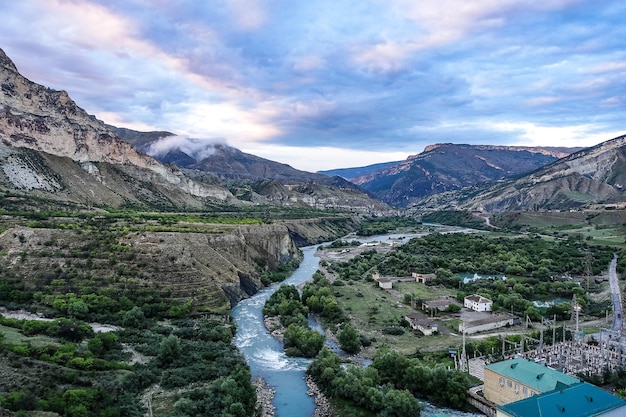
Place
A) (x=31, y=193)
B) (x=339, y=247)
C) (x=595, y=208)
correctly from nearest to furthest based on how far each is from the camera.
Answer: (x=31, y=193)
(x=339, y=247)
(x=595, y=208)

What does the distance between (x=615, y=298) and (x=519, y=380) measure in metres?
36.0

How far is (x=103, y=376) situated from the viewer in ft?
Answer: 100

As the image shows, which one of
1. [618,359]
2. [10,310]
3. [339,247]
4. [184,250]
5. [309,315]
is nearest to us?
[618,359]

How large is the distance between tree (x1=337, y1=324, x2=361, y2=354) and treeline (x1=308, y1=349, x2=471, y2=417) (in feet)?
18.9

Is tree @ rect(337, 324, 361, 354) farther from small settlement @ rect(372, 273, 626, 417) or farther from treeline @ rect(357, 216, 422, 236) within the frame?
treeline @ rect(357, 216, 422, 236)

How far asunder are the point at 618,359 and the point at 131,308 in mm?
42981

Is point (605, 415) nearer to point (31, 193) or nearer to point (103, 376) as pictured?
point (103, 376)

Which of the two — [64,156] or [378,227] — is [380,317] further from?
[378,227]

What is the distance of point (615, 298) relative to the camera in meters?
56.8

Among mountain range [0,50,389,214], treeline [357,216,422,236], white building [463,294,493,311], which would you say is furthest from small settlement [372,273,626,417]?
treeline [357,216,422,236]

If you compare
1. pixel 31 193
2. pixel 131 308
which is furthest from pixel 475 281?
pixel 31 193

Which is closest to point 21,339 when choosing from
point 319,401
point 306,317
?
point 319,401

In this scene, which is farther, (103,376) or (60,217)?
(60,217)

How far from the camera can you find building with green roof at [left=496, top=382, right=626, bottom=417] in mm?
24859
